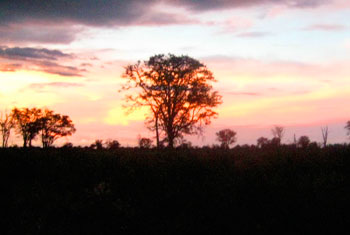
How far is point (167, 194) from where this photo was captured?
11.8 metres

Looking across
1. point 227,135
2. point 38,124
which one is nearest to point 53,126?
point 38,124

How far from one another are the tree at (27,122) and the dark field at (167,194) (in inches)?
1930

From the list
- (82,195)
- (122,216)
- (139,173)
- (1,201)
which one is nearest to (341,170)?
(139,173)

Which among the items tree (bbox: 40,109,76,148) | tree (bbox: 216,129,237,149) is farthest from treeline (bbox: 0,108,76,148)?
tree (bbox: 216,129,237,149)

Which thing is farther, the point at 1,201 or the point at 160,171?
the point at 160,171

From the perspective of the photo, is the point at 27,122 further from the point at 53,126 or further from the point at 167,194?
the point at 167,194

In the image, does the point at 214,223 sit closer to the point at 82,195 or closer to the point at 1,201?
the point at 82,195

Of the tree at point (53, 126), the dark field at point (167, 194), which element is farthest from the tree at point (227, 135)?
the dark field at point (167, 194)

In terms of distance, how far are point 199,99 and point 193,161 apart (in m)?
26.6

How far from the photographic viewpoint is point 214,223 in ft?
33.8

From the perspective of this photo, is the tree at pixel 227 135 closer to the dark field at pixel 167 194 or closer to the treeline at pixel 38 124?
the treeline at pixel 38 124

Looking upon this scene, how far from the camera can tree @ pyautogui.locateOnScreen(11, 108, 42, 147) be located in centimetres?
6053

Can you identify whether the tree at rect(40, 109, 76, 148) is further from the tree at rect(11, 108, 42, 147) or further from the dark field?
the dark field

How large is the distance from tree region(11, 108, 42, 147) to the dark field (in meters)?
49.0
